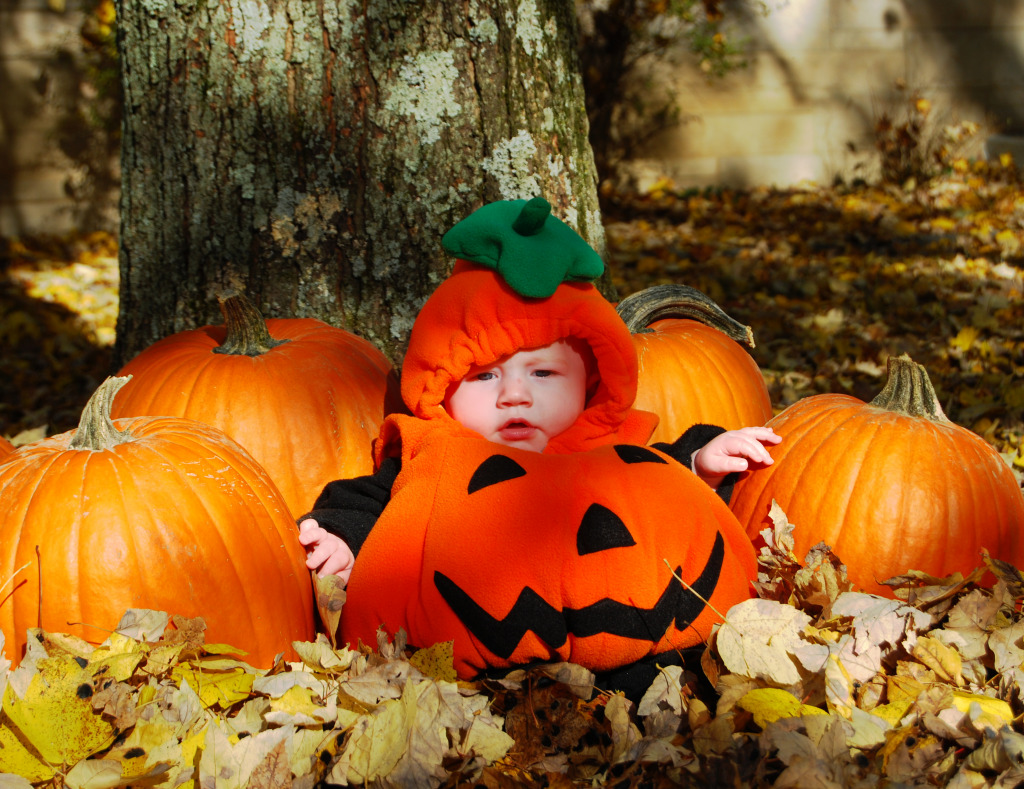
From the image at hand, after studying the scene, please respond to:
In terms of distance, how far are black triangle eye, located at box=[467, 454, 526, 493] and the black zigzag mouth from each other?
0.24 meters

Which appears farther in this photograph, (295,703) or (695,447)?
(695,447)

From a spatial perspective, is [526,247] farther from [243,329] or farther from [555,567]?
[243,329]

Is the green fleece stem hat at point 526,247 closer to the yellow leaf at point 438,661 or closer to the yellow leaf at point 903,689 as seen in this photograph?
the yellow leaf at point 438,661

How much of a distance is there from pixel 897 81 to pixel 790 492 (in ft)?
25.0

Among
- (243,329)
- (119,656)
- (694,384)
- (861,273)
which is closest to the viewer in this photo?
(119,656)

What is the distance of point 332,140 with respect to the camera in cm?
287

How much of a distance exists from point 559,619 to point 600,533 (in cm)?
21

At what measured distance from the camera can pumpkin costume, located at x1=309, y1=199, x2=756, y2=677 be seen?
1908 mm

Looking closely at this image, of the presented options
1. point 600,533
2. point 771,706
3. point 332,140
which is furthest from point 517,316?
point 332,140

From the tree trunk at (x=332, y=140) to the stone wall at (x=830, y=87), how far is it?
5.99m

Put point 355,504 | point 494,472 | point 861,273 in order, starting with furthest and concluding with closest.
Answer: point 861,273, point 355,504, point 494,472

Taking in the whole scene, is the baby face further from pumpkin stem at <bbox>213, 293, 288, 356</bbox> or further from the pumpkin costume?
pumpkin stem at <bbox>213, 293, 288, 356</bbox>

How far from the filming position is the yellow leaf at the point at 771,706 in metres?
1.74

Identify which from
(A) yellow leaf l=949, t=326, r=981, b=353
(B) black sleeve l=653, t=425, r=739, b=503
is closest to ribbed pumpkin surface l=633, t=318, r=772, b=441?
(B) black sleeve l=653, t=425, r=739, b=503
